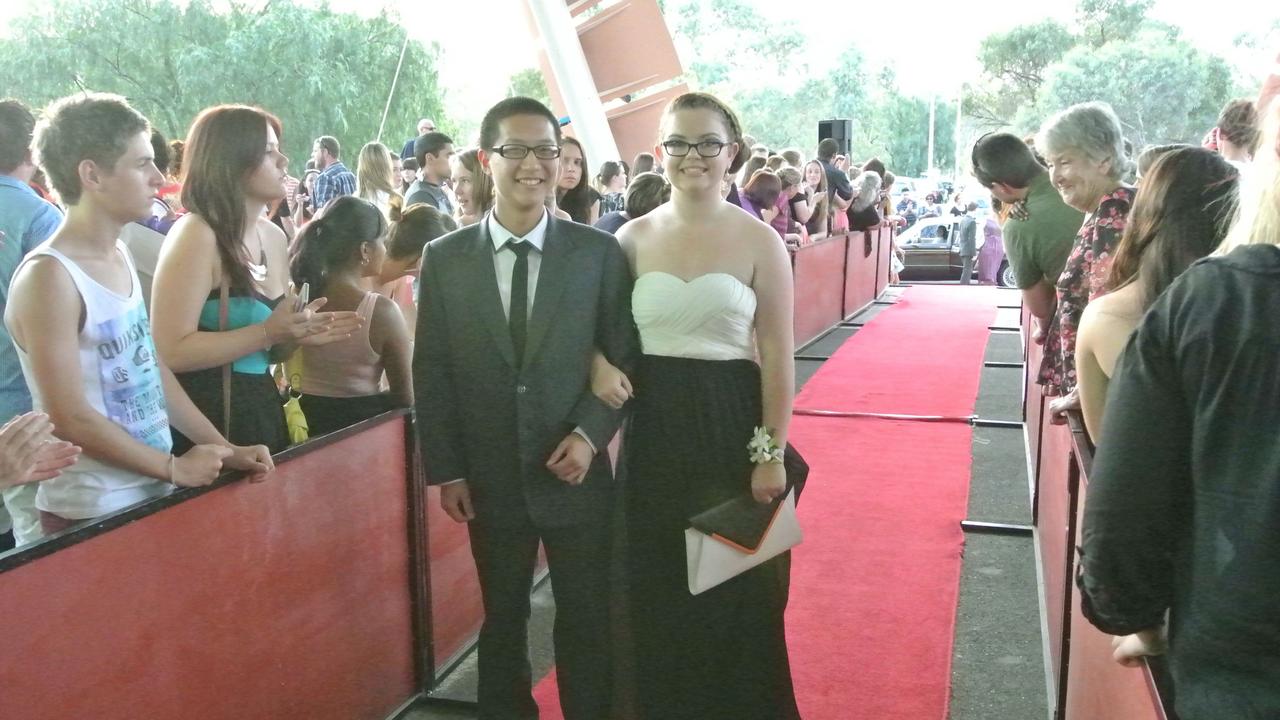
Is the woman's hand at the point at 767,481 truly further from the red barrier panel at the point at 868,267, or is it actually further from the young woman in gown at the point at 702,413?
the red barrier panel at the point at 868,267

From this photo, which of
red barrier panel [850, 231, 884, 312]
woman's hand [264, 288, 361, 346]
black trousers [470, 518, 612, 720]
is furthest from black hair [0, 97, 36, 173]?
red barrier panel [850, 231, 884, 312]

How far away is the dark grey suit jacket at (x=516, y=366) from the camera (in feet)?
8.52

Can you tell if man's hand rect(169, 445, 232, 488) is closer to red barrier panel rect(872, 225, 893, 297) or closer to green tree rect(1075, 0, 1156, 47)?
red barrier panel rect(872, 225, 893, 297)

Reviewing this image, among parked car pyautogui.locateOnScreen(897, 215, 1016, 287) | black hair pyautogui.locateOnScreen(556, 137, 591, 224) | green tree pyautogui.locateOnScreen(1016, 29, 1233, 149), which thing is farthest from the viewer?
green tree pyautogui.locateOnScreen(1016, 29, 1233, 149)

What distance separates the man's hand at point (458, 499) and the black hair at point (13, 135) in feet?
6.92

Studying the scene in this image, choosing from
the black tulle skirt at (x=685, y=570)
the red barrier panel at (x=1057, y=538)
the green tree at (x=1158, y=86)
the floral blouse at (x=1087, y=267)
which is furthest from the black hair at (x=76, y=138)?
the green tree at (x=1158, y=86)

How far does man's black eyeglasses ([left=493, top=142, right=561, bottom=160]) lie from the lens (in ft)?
8.42

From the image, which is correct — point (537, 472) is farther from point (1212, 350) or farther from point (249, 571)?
point (1212, 350)

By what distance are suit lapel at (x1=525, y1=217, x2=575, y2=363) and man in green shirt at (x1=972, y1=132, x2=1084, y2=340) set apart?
2380mm

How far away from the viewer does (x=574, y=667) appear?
2.76 m

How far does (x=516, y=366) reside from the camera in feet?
8.55

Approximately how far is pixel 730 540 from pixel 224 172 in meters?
1.65

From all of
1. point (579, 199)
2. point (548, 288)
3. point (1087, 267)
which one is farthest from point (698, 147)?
point (579, 199)

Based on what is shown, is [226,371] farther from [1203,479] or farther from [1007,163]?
[1007,163]
